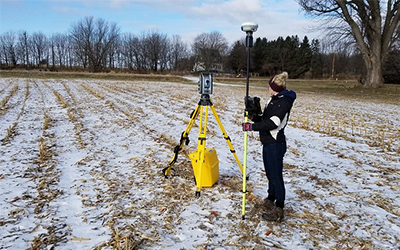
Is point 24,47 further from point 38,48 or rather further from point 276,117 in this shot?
point 276,117

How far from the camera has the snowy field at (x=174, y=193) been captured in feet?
11.1

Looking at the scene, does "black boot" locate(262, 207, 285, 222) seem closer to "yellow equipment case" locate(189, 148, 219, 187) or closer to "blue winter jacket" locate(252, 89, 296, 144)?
"blue winter jacket" locate(252, 89, 296, 144)

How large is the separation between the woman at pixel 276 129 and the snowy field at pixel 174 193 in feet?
1.27

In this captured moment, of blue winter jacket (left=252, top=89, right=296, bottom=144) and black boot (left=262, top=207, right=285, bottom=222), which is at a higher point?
blue winter jacket (left=252, top=89, right=296, bottom=144)

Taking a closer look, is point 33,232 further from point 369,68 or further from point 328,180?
point 369,68

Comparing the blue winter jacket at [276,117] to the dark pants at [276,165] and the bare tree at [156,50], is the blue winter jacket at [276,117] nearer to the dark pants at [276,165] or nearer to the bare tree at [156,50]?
the dark pants at [276,165]

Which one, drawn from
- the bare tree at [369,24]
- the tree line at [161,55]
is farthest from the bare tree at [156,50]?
the bare tree at [369,24]

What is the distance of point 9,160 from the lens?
230 inches

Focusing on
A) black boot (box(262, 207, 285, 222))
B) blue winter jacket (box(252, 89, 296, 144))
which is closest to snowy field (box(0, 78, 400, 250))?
black boot (box(262, 207, 285, 222))

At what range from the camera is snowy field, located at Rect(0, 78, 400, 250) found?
3381 mm

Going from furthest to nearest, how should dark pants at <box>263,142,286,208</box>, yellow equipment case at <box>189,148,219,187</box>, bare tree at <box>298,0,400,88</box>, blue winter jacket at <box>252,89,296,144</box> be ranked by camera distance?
bare tree at <box>298,0,400,88</box> → yellow equipment case at <box>189,148,219,187</box> → dark pants at <box>263,142,286,208</box> → blue winter jacket at <box>252,89,296,144</box>

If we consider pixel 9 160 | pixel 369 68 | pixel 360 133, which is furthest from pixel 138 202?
pixel 369 68

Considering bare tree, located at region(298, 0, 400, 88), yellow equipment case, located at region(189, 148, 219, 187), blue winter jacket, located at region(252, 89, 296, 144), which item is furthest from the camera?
bare tree, located at region(298, 0, 400, 88)

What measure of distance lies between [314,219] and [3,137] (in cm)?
802
